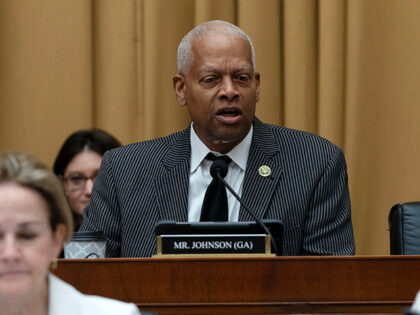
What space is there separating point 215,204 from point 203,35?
622mm

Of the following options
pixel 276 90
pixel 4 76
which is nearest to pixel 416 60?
pixel 276 90

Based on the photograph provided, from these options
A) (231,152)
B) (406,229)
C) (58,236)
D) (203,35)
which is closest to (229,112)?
(231,152)

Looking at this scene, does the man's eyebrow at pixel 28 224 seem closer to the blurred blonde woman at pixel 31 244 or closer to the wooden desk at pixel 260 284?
the blurred blonde woman at pixel 31 244

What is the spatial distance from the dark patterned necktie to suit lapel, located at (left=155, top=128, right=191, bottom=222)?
9 cm

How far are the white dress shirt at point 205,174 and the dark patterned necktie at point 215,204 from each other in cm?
6

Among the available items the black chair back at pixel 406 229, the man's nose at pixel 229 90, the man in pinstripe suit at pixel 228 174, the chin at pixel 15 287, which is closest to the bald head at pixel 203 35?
the man in pinstripe suit at pixel 228 174

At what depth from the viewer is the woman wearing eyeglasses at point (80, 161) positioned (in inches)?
143

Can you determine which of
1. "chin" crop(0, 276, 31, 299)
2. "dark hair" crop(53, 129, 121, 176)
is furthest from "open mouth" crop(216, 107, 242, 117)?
"chin" crop(0, 276, 31, 299)

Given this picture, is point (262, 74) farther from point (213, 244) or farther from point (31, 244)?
point (31, 244)

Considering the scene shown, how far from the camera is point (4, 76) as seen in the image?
156 inches

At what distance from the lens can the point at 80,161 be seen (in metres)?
3.69

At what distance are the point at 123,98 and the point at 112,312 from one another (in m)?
2.61

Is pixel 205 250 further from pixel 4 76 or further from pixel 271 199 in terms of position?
pixel 4 76

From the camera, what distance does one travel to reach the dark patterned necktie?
2646 millimetres
